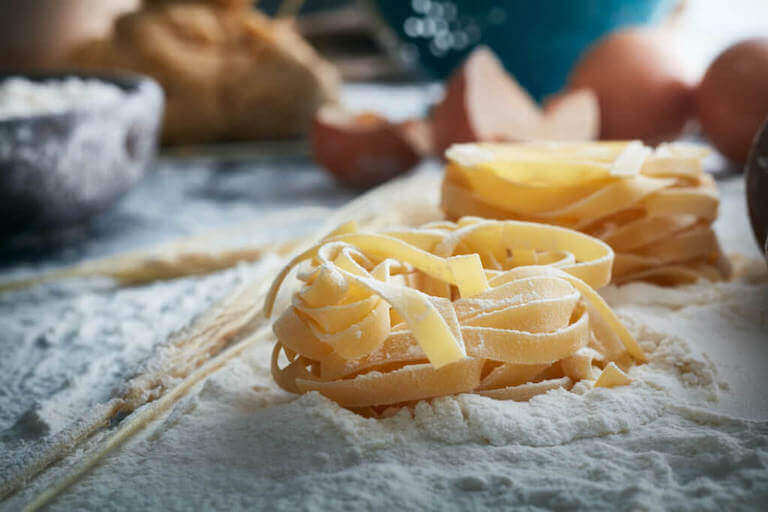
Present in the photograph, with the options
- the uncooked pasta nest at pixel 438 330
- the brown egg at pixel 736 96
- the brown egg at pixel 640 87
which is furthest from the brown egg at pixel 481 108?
the uncooked pasta nest at pixel 438 330

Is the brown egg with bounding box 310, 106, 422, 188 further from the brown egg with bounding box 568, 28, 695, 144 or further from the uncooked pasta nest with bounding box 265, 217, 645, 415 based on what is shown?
the uncooked pasta nest with bounding box 265, 217, 645, 415

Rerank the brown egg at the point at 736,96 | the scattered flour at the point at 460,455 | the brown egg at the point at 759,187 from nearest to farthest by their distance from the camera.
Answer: the scattered flour at the point at 460,455, the brown egg at the point at 759,187, the brown egg at the point at 736,96

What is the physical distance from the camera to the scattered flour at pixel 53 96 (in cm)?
98

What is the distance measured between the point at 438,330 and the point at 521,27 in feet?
3.68

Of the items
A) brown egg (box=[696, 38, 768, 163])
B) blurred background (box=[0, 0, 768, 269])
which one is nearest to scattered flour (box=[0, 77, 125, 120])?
blurred background (box=[0, 0, 768, 269])

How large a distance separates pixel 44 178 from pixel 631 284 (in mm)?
665

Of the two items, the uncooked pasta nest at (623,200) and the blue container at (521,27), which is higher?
the blue container at (521,27)

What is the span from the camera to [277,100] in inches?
62.0

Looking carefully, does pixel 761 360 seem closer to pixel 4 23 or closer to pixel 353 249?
pixel 353 249

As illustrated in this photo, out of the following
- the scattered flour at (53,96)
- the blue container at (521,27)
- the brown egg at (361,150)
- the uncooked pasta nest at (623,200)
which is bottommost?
the brown egg at (361,150)

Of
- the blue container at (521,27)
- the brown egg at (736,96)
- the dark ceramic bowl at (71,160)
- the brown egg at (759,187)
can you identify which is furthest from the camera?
the blue container at (521,27)

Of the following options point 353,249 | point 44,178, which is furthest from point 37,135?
point 353,249

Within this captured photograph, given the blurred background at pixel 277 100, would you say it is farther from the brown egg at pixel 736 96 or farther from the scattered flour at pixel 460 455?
the scattered flour at pixel 460 455

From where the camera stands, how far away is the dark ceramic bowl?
893mm
